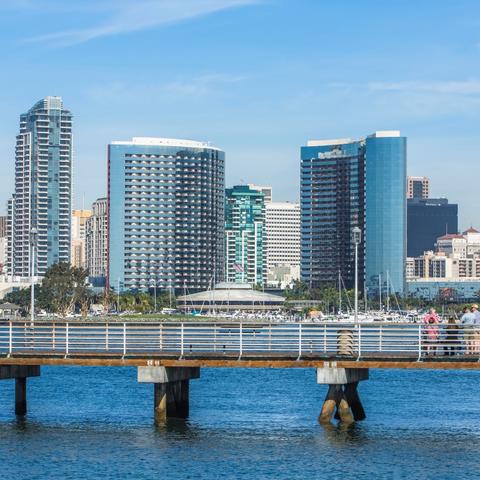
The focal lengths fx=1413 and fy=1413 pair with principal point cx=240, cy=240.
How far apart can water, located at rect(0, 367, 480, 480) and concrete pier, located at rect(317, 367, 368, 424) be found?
28.9 inches

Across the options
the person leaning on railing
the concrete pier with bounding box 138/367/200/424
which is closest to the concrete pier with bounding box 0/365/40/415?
the concrete pier with bounding box 138/367/200/424

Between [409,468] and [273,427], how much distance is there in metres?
13.9

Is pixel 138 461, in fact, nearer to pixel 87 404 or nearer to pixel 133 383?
pixel 87 404

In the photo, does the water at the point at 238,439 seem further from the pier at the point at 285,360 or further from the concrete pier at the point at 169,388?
the pier at the point at 285,360

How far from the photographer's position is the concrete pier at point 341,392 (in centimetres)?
5753

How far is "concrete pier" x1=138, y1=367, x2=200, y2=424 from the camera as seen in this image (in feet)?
192

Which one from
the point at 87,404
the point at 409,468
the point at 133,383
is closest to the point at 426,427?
the point at 409,468

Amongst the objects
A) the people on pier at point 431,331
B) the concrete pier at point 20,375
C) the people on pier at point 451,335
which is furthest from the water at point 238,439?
the people on pier at point 431,331

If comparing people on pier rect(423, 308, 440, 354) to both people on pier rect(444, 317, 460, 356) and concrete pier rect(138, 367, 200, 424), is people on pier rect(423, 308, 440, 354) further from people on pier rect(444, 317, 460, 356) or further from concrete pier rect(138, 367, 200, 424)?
concrete pier rect(138, 367, 200, 424)

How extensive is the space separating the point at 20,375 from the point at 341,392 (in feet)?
47.7

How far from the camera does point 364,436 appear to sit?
190 ft

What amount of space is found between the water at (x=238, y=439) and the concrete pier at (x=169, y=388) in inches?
28.8

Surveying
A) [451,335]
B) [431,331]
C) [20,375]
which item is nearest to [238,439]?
[431,331]

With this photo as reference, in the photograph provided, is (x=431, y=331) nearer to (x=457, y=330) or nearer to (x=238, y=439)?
(x=457, y=330)
